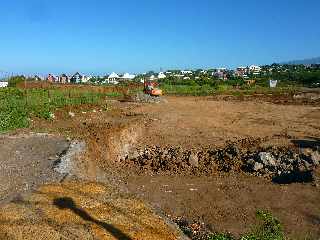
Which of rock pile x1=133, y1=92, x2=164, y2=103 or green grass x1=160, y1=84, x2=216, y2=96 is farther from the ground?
rock pile x1=133, y1=92, x2=164, y2=103

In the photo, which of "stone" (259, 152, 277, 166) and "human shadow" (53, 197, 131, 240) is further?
"stone" (259, 152, 277, 166)

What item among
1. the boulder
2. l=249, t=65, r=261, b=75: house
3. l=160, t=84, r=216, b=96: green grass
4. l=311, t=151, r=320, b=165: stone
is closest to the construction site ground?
the boulder

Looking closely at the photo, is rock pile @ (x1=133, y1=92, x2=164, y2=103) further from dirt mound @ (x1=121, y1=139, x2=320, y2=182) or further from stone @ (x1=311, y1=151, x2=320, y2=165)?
stone @ (x1=311, y1=151, x2=320, y2=165)

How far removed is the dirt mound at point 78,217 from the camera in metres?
9.41

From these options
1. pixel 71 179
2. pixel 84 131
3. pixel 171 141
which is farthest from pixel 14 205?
pixel 171 141

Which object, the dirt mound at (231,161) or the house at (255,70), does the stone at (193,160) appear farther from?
the house at (255,70)

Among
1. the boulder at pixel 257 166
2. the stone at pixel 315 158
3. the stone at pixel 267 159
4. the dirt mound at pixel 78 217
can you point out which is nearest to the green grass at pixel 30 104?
the boulder at pixel 257 166

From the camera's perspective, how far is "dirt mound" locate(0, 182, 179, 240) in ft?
30.9

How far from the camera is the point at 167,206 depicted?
14141mm

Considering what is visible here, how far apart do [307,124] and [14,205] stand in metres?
21.3

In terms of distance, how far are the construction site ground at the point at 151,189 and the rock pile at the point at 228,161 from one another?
1.69ft

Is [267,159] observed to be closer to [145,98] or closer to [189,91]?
[145,98]

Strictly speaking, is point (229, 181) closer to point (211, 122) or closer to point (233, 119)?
point (211, 122)

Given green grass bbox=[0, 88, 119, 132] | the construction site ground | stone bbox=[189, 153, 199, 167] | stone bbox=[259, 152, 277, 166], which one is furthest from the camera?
green grass bbox=[0, 88, 119, 132]
